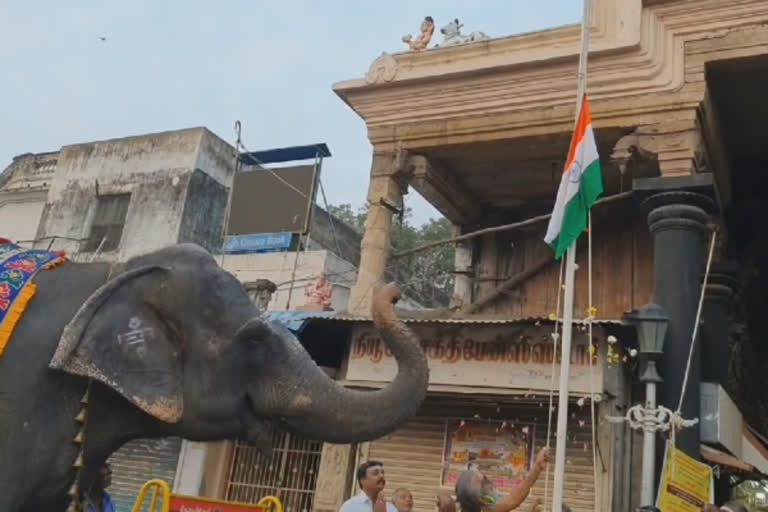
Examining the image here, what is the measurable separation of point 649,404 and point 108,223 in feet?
44.6

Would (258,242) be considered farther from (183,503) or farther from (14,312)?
(14,312)

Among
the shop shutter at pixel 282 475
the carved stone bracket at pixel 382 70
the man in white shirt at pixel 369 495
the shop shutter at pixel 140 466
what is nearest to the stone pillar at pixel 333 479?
the shop shutter at pixel 282 475

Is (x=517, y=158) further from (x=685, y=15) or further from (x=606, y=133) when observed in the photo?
(x=685, y=15)

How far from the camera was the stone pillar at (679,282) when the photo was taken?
7527 mm

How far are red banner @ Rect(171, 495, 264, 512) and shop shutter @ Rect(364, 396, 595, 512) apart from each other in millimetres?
3158

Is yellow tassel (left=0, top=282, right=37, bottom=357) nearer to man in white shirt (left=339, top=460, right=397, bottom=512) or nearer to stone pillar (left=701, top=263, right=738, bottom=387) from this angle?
man in white shirt (left=339, top=460, right=397, bottom=512)

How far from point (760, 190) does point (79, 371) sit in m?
11.0

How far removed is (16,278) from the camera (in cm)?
263

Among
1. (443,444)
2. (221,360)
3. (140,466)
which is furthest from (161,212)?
(221,360)

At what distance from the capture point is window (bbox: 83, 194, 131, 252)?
17.0 meters

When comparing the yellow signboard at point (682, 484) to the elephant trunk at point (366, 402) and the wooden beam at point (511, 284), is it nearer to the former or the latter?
the elephant trunk at point (366, 402)

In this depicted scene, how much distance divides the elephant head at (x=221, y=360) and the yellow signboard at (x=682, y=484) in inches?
170

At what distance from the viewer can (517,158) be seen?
10617 millimetres

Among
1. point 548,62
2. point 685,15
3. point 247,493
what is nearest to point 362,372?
point 247,493
